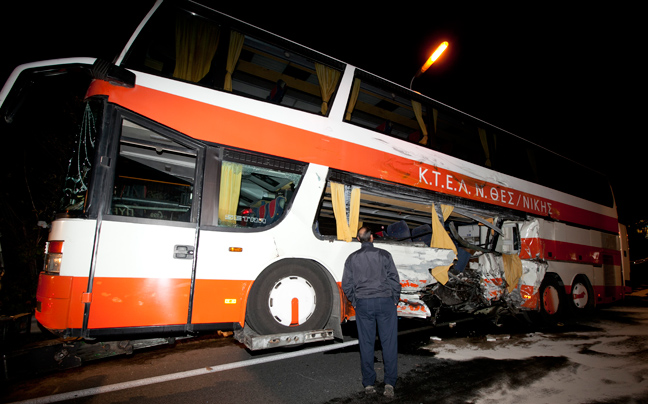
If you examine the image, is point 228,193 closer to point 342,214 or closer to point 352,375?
point 342,214

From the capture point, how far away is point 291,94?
5242 millimetres

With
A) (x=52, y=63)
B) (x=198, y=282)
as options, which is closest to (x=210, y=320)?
(x=198, y=282)

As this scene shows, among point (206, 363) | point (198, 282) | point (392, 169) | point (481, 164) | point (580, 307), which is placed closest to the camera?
point (198, 282)

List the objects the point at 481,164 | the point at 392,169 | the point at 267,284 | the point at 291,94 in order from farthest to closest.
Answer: the point at 481,164, the point at 291,94, the point at 392,169, the point at 267,284

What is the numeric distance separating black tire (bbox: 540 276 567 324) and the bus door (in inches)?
288

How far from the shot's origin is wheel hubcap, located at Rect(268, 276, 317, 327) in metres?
3.55

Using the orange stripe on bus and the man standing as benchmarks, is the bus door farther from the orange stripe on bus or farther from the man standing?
the man standing

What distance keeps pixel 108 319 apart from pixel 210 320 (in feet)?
2.99

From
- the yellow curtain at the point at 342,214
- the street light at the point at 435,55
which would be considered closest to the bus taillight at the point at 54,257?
the yellow curtain at the point at 342,214

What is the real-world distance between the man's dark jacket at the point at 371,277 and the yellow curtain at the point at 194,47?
2862 millimetres

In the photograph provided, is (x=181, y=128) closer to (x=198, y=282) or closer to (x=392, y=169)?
(x=198, y=282)

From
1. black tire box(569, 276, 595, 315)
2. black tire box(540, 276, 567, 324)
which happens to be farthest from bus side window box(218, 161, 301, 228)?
black tire box(569, 276, 595, 315)

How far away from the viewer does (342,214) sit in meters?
4.20

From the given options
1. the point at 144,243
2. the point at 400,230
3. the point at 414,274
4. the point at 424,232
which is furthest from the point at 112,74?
the point at 424,232
